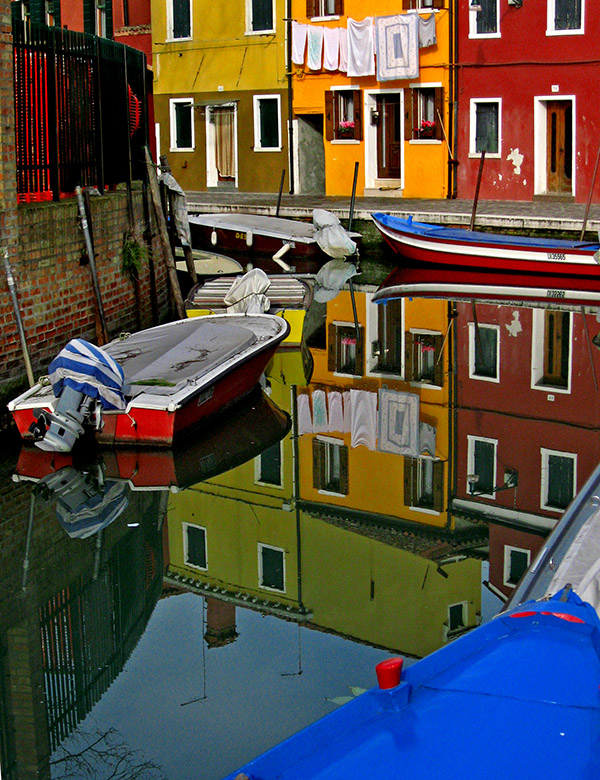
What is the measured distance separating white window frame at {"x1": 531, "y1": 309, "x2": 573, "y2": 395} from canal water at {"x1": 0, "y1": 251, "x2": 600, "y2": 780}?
0.06 meters

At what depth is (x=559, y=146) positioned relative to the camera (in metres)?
23.8

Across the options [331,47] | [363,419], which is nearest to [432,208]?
[331,47]

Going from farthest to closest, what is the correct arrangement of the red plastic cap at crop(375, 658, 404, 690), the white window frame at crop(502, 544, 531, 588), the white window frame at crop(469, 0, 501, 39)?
the white window frame at crop(469, 0, 501, 39) < the white window frame at crop(502, 544, 531, 588) < the red plastic cap at crop(375, 658, 404, 690)

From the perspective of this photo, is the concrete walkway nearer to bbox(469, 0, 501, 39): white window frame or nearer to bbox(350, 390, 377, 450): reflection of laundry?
bbox(469, 0, 501, 39): white window frame

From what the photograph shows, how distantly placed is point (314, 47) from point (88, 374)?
19512 mm

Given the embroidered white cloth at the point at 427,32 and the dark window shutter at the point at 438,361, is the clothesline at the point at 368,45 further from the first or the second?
the dark window shutter at the point at 438,361

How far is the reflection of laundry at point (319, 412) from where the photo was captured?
10.3m

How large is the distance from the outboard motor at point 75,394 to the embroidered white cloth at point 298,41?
19398mm

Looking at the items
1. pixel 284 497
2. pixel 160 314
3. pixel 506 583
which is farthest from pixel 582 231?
pixel 506 583

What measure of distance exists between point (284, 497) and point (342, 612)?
2.14 meters

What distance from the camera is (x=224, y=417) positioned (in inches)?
407

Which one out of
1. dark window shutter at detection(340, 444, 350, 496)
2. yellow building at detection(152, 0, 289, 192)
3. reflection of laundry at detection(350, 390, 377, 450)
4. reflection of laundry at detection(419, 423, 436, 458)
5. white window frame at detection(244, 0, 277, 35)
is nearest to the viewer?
dark window shutter at detection(340, 444, 350, 496)

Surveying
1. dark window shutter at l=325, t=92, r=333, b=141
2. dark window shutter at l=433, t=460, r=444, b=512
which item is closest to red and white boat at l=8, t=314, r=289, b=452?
dark window shutter at l=433, t=460, r=444, b=512

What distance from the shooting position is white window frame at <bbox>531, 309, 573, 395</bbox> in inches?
446
